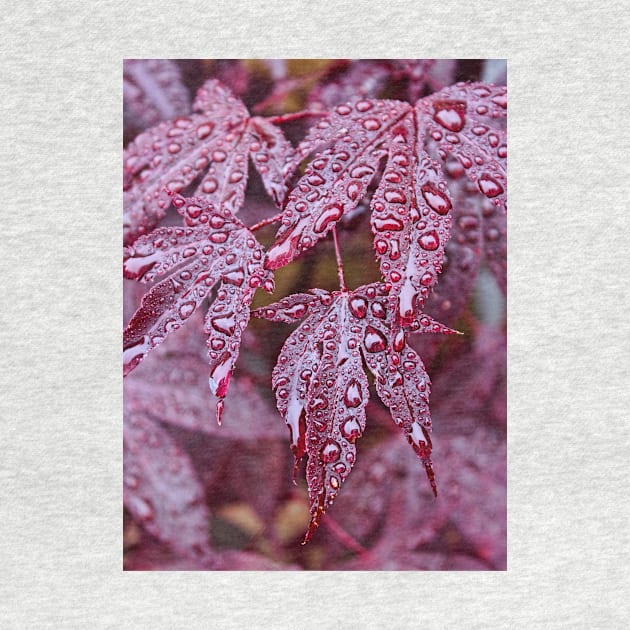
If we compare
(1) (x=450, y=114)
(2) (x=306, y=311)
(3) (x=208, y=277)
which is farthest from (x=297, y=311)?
(1) (x=450, y=114)

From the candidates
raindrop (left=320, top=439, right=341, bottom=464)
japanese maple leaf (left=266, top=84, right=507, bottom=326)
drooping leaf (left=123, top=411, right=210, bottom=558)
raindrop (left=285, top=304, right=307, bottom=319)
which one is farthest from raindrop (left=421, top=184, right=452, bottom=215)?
drooping leaf (left=123, top=411, right=210, bottom=558)

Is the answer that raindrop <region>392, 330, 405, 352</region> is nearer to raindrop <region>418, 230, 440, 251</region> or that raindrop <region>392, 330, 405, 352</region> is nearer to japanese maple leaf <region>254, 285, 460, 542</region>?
japanese maple leaf <region>254, 285, 460, 542</region>

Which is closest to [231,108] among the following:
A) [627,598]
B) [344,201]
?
[344,201]

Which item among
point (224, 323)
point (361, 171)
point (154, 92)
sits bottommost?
point (224, 323)

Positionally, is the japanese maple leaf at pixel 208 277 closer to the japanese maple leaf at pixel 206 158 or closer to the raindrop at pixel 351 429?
the japanese maple leaf at pixel 206 158

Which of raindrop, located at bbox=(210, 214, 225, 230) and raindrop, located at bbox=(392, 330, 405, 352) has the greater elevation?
raindrop, located at bbox=(210, 214, 225, 230)

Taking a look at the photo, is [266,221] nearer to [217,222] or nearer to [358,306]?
[217,222]
